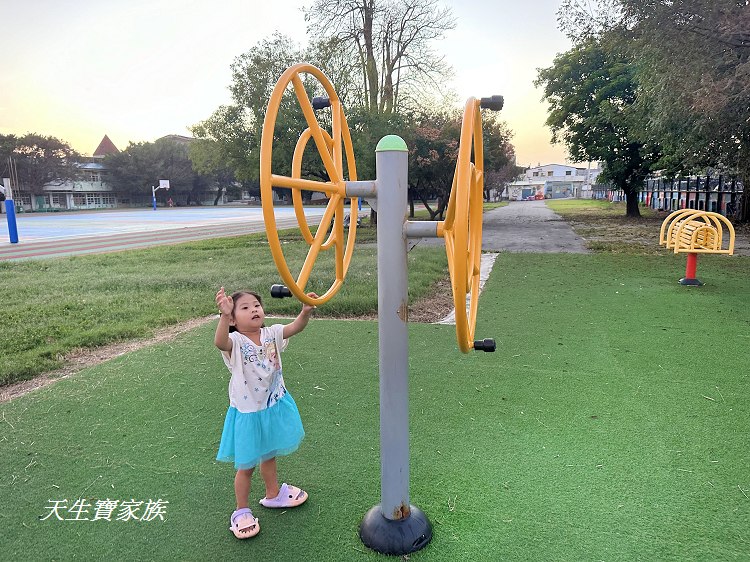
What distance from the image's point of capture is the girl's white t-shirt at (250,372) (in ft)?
7.45

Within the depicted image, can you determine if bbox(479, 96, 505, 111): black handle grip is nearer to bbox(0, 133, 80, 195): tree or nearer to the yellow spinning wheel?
the yellow spinning wheel

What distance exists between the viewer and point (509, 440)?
Answer: 313 cm

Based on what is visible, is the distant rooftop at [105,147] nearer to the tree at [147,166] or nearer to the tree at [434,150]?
the tree at [147,166]

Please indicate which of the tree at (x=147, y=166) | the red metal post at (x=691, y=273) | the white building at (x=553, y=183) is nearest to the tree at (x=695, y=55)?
the red metal post at (x=691, y=273)

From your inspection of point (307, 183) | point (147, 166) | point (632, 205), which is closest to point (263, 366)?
point (307, 183)

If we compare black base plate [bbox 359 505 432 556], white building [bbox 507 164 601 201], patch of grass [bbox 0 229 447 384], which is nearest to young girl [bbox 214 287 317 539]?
black base plate [bbox 359 505 432 556]

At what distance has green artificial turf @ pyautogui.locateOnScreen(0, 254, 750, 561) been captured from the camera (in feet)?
7.45

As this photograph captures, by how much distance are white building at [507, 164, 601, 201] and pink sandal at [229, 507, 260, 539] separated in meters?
93.6

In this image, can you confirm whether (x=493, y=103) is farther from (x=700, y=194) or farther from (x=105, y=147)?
(x=105, y=147)

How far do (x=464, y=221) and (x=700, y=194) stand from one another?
28.5m

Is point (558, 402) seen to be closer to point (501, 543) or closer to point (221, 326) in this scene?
point (501, 543)

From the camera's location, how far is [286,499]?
2514 mm

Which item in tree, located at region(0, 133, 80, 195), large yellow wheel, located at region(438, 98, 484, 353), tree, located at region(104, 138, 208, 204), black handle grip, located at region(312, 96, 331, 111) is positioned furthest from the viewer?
tree, located at region(104, 138, 208, 204)

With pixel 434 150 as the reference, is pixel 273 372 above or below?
below
